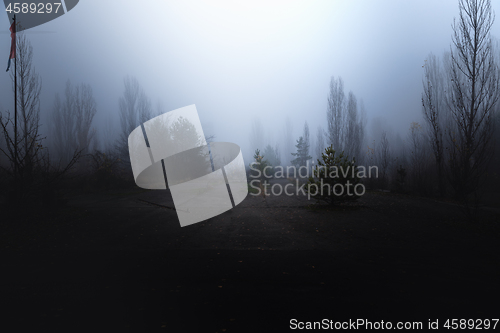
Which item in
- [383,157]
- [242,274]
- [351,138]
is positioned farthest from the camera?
[351,138]

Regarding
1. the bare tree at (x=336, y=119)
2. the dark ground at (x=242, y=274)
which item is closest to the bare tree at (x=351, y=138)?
the bare tree at (x=336, y=119)

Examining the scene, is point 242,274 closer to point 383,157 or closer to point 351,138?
point 383,157

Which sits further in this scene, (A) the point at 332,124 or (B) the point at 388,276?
(A) the point at 332,124

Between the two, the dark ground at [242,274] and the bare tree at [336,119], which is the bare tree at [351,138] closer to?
the bare tree at [336,119]

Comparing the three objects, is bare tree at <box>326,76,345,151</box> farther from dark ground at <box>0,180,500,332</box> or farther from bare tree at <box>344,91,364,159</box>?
dark ground at <box>0,180,500,332</box>

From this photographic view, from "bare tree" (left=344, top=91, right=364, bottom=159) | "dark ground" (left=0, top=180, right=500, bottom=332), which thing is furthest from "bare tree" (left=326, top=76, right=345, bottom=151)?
"dark ground" (left=0, top=180, right=500, bottom=332)

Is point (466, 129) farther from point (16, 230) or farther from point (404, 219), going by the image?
point (16, 230)

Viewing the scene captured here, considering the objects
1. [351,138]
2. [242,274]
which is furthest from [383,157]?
[242,274]

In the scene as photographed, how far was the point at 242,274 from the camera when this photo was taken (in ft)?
13.8

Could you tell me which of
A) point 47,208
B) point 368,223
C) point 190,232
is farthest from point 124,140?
point 368,223

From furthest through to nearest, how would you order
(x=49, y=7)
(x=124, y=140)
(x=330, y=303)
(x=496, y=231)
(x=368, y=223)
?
(x=124, y=140)
(x=49, y=7)
(x=368, y=223)
(x=496, y=231)
(x=330, y=303)

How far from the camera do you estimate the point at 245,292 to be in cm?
356

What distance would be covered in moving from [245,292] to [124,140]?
27.1m

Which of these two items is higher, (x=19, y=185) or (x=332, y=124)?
(x=332, y=124)
